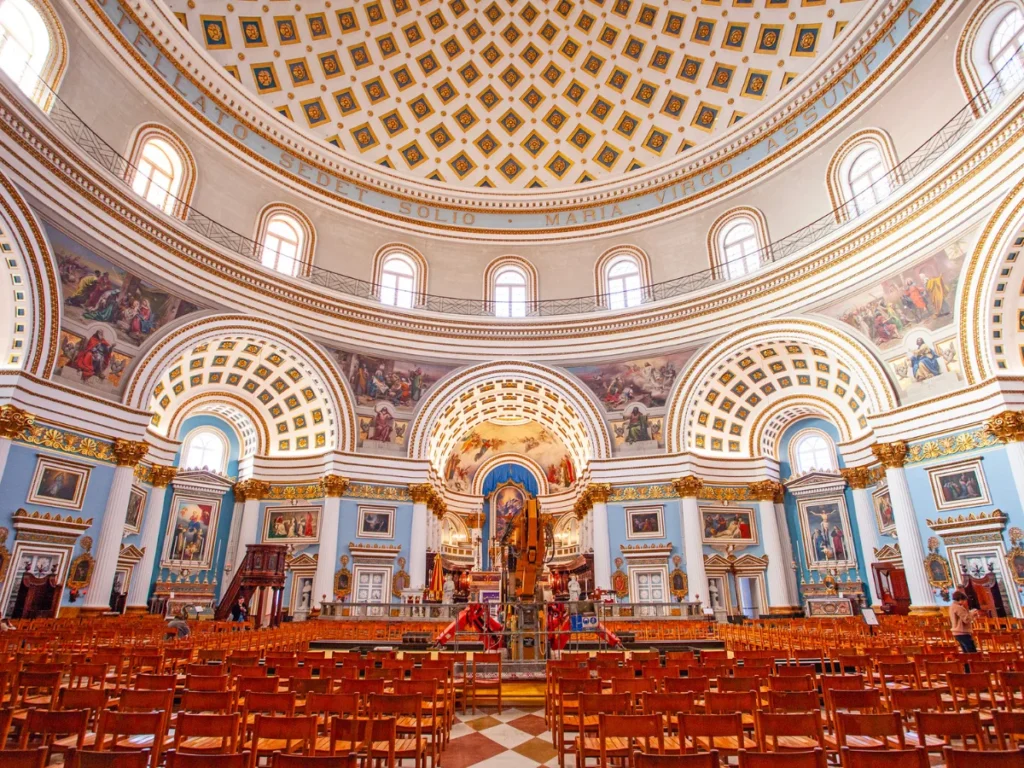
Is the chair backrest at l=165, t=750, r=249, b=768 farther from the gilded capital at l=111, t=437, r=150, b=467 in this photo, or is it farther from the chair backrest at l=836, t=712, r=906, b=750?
the gilded capital at l=111, t=437, r=150, b=467

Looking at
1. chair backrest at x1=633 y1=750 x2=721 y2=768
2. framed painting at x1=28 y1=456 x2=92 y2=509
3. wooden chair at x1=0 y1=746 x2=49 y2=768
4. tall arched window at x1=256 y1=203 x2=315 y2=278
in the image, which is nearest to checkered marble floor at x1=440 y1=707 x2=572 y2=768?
chair backrest at x1=633 y1=750 x2=721 y2=768

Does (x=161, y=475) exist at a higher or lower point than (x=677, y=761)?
higher

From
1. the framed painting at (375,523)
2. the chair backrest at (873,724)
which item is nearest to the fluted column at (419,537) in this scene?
the framed painting at (375,523)

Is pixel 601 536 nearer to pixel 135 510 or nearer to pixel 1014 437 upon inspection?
pixel 1014 437

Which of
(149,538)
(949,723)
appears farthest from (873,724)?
(149,538)

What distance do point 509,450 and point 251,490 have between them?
17.5 m

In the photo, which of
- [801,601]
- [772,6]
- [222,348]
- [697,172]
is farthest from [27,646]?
[772,6]

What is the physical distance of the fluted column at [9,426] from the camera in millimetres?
15891

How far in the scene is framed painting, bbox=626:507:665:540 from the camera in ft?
83.9

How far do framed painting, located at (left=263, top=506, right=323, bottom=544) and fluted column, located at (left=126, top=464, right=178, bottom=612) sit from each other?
400 cm

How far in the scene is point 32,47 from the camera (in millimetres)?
17781

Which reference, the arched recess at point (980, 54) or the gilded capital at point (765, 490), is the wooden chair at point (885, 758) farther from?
the gilded capital at point (765, 490)

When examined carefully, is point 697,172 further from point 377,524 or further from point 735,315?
point 377,524

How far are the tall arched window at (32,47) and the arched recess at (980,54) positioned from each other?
90.5 ft
